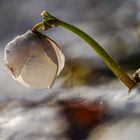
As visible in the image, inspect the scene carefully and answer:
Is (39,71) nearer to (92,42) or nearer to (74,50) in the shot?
(92,42)

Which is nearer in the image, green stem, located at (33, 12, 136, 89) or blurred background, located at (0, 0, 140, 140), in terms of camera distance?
green stem, located at (33, 12, 136, 89)

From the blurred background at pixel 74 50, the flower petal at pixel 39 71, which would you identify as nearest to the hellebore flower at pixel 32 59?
the flower petal at pixel 39 71

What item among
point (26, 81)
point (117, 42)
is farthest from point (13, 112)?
point (117, 42)

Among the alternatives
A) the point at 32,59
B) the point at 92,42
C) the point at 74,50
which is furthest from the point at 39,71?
the point at 74,50

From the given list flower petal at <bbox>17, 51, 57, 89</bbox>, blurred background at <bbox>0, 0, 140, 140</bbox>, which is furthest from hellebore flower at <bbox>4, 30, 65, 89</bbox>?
blurred background at <bbox>0, 0, 140, 140</bbox>

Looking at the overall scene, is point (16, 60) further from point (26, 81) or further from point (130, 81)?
point (130, 81)

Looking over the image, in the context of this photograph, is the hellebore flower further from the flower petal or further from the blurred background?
the blurred background
